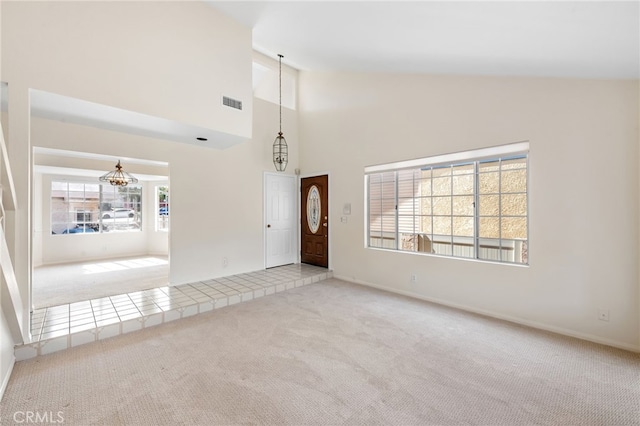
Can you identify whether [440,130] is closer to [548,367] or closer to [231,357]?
[548,367]

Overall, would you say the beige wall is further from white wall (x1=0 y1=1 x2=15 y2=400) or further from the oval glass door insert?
the oval glass door insert

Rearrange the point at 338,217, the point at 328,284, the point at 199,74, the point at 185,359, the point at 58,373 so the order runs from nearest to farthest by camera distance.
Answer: the point at 58,373, the point at 185,359, the point at 199,74, the point at 328,284, the point at 338,217

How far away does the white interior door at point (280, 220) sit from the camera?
561 cm

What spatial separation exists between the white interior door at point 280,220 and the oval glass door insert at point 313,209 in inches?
14.3

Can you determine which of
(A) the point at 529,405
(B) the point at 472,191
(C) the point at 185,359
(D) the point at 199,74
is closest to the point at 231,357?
(C) the point at 185,359

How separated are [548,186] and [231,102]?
3866mm

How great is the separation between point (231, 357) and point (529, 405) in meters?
2.30

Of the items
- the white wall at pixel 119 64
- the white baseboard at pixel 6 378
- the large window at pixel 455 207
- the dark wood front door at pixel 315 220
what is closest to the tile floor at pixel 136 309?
the white baseboard at pixel 6 378

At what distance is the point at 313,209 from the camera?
5816mm

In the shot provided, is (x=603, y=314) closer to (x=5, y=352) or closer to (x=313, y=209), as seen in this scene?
(x=313, y=209)

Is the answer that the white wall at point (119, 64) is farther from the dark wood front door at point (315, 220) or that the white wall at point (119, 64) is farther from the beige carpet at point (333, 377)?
the dark wood front door at point (315, 220)

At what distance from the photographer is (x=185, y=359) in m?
2.49

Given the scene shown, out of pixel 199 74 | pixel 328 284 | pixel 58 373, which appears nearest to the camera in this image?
pixel 58 373

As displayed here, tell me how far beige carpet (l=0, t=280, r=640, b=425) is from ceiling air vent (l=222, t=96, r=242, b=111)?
106 inches
